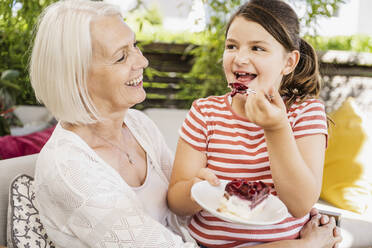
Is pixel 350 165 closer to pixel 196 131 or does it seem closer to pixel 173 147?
pixel 173 147

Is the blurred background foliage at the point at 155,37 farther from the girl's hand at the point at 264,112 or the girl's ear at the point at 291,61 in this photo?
Result: the girl's hand at the point at 264,112

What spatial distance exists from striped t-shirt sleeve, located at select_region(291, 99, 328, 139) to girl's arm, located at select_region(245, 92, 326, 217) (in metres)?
0.03

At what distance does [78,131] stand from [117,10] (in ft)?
1.50

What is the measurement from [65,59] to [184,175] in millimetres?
553

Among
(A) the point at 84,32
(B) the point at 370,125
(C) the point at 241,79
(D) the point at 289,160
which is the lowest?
(B) the point at 370,125

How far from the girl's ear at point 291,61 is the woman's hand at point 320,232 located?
1.83 feet

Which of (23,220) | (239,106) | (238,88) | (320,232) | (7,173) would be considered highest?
(238,88)

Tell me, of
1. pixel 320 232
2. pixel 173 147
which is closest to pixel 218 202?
pixel 320 232

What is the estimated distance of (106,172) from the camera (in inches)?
52.0

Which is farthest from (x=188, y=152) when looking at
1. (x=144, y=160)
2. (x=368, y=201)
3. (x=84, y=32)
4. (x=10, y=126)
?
(x=10, y=126)

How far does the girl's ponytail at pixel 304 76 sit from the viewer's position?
1.53 m

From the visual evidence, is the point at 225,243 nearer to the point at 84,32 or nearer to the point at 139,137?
the point at 139,137

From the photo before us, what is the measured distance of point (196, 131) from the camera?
145 centimetres

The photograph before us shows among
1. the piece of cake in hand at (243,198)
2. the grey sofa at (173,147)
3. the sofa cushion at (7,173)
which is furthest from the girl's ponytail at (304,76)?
the sofa cushion at (7,173)
